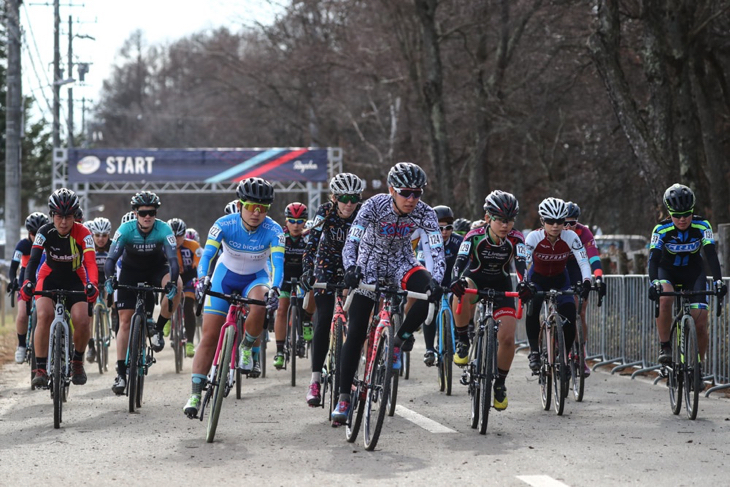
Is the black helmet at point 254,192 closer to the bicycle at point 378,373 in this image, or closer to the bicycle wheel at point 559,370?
the bicycle at point 378,373

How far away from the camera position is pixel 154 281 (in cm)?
1295

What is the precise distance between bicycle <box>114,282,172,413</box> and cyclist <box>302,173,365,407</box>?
1.51 m

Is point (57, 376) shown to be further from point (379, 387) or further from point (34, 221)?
point (34, 221)

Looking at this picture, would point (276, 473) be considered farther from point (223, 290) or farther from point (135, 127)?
point (135, 127)

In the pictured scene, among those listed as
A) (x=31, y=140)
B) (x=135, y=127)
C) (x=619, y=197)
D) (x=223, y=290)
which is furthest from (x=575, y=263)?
(x=135, y=127)

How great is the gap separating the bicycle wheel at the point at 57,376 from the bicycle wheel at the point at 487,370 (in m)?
3.29

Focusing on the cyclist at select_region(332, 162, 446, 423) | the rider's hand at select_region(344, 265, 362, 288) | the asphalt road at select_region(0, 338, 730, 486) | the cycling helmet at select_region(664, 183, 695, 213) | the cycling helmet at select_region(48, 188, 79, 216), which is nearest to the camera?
the asphalt road at select_region(0, 338, 730, 486)

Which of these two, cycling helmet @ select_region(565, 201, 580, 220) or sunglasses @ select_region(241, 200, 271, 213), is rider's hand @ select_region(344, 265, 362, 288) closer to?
sunglasses @ select_region(241, 200, 271, 213)

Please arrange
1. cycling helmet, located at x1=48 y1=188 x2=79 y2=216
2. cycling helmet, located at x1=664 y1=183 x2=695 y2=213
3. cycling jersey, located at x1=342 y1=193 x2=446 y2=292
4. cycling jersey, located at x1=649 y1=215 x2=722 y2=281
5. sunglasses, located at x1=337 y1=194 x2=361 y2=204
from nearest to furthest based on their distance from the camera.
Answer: cycling jersey, located at x1=342 y1=193 x2=446 y2=292 → sunglasses, located at x1=337 y1=194 x2=361 y2=204 → cycling helmet, located at x1=664 y1=183 x2=695 y2=213 → cycling jersey, located at x1=649 y1=215 x2=722 y2=281 → cycling helmet, located at x1=48 y1=188 x2=79 y2=216

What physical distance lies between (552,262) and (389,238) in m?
3.15

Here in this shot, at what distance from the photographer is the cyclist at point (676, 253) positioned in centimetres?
1095

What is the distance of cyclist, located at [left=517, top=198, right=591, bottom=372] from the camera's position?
1139 cm

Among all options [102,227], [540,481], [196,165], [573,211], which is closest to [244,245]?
[540,481]

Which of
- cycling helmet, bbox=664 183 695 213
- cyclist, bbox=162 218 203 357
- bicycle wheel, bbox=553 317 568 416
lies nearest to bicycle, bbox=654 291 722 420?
cycling helmet, bbox=664 183 695 213
